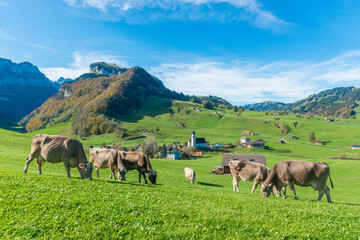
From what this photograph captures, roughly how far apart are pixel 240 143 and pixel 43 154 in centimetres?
12865

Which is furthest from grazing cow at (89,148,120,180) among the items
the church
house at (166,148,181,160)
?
the church

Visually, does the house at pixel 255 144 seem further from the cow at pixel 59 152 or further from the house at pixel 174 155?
the cow at pixel 59 152

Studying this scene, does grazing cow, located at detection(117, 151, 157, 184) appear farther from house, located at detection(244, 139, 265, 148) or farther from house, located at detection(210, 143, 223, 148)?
house, located at detection(244, 139, 265, 148)

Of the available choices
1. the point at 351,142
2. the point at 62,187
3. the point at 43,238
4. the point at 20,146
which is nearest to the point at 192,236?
the point at 43,238

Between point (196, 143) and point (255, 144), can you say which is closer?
point (255, 144)

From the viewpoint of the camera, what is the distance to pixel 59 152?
40.7 feet

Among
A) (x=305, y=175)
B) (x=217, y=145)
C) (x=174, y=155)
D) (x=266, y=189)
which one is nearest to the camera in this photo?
(x=305, y=175)

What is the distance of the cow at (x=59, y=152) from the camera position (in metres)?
12.4

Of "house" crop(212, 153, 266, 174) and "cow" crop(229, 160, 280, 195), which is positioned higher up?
"cow" crop(229, 160, 280, 195)

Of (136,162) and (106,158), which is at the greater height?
(106,158)

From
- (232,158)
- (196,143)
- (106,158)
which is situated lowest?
(196,143)

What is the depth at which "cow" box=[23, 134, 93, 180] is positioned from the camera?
1236 centimetres

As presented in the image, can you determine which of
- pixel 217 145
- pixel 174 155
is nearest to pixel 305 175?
Answer: pixel 174 155

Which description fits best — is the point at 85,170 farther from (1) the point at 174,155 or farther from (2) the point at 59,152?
(1) the point at 174,155
